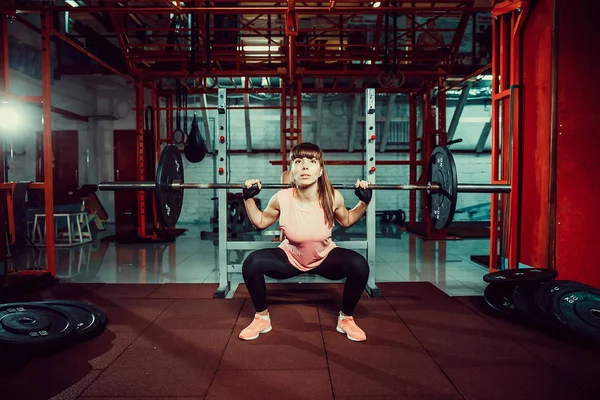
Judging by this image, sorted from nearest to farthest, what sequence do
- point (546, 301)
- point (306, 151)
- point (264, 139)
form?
point (306, 151), point (546, 301), point (264, 139)

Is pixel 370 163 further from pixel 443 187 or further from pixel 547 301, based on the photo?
pixel 547 301

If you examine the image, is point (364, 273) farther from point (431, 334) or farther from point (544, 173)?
point (544, 173)

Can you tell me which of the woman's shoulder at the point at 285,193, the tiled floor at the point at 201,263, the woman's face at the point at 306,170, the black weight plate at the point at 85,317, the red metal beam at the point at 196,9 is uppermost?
the red metal beam at the point at 196,9

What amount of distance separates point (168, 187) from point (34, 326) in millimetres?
922

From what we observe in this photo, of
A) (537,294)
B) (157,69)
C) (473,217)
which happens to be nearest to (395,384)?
(537,294)

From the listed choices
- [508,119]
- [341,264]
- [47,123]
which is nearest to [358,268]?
[341,264]

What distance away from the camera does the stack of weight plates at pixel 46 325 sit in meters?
1.72

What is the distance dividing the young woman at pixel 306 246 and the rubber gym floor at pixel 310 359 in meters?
0.17

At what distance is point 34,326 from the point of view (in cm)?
181

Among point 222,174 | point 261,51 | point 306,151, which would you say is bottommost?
point 222,174

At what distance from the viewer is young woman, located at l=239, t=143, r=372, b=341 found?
1997 millimetres

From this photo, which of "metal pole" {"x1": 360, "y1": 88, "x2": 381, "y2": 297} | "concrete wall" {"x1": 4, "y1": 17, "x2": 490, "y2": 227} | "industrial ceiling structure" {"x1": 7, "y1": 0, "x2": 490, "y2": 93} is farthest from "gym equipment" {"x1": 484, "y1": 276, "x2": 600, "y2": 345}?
"concrete wall" {"x1": 4, "y1": 17, "x2": 490, "y2": 227}

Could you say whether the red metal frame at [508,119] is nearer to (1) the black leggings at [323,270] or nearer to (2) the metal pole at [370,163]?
(2) the metal pole at [370,163]

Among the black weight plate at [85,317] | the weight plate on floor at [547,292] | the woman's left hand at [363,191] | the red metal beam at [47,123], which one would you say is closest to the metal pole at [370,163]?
the woman's left hand at [363,191]
